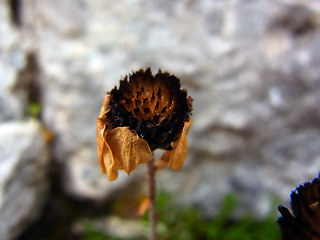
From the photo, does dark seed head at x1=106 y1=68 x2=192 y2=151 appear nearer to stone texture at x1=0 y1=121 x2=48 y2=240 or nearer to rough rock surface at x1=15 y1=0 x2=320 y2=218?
rough rock surface at x1=15 y1=0 x2=320 y2=218

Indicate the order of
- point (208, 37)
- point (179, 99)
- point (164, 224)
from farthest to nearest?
1. point (164, 224)
2. point (208, 37)
3. point (179, 99)

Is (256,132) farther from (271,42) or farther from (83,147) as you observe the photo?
(83,147)

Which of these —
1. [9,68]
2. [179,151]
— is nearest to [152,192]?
[179,151]

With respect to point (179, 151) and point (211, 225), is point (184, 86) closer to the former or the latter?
point (211, 225)

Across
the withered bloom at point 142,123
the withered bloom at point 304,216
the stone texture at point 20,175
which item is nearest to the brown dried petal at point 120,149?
the withered bloom at point 142,123

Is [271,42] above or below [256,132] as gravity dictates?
above

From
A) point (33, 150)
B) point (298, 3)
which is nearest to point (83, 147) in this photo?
point (33, 150)
